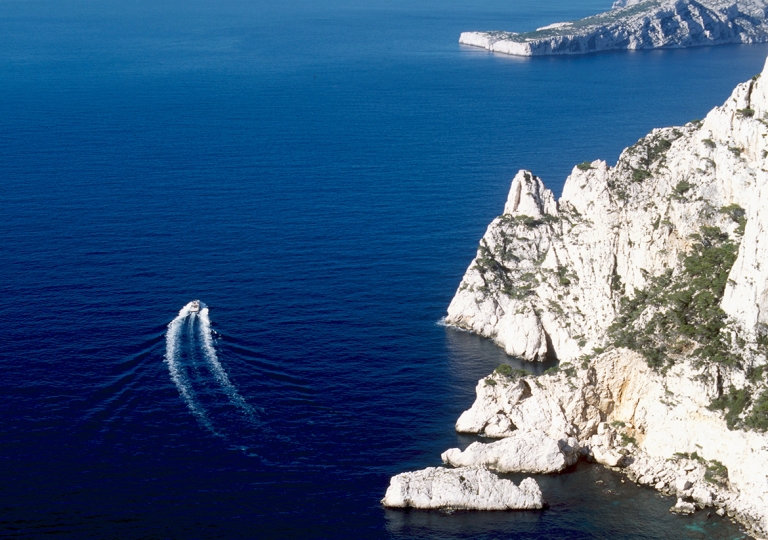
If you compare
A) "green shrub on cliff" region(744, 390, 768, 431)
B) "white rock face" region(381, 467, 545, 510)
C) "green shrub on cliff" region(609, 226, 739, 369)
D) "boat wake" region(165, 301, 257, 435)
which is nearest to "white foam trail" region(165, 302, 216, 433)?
"boat wake" region(165, 301, 257, 435)

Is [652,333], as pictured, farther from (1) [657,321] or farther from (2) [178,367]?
(2) [178,367]

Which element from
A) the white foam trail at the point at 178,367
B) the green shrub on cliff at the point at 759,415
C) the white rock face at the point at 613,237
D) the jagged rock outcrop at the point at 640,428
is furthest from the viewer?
the white foam trail at the point at 178,367

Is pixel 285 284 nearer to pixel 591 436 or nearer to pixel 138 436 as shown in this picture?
pixel 138 436

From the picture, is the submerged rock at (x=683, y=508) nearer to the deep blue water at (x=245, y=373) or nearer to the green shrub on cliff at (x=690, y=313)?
the deep blue water at (x=245, y=373)

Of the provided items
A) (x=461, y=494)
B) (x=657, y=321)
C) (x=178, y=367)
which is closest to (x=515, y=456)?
(x=461, y=494)

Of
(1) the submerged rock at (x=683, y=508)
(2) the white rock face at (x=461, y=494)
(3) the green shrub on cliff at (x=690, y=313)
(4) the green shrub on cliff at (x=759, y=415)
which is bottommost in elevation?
(1) the submerged rock at (x=683, y=508)

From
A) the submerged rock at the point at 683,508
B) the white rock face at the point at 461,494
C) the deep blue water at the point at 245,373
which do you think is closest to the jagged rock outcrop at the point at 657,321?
the submerged rock at the point at 683,508
